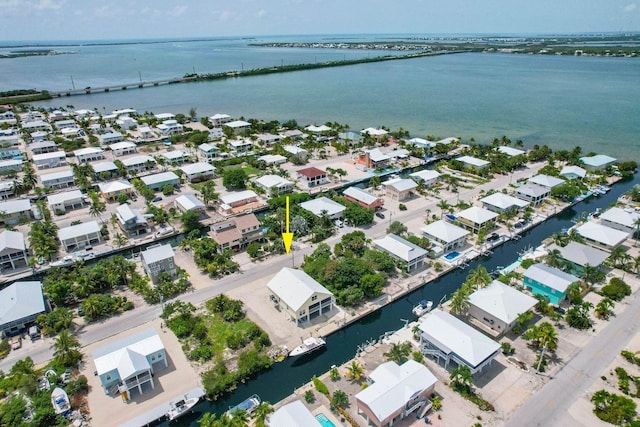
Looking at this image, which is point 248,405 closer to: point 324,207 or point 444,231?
point 444,231

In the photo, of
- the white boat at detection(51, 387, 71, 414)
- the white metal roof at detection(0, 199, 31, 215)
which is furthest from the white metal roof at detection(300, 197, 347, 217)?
the white metal roof at detection(0, 199, 31, 215)

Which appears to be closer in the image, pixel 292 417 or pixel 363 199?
pixel 292 417

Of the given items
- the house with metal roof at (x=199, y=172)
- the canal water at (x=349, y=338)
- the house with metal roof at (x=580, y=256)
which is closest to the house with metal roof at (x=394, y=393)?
the canal water at (x=349, y=338)

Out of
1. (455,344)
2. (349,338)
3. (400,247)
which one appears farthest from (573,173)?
(349,338)

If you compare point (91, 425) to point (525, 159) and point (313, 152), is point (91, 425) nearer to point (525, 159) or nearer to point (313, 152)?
point (313, 152)

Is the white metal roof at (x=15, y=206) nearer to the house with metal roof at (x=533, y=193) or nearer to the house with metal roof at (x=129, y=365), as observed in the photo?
the house with metal roof at (x=129, y=365)
